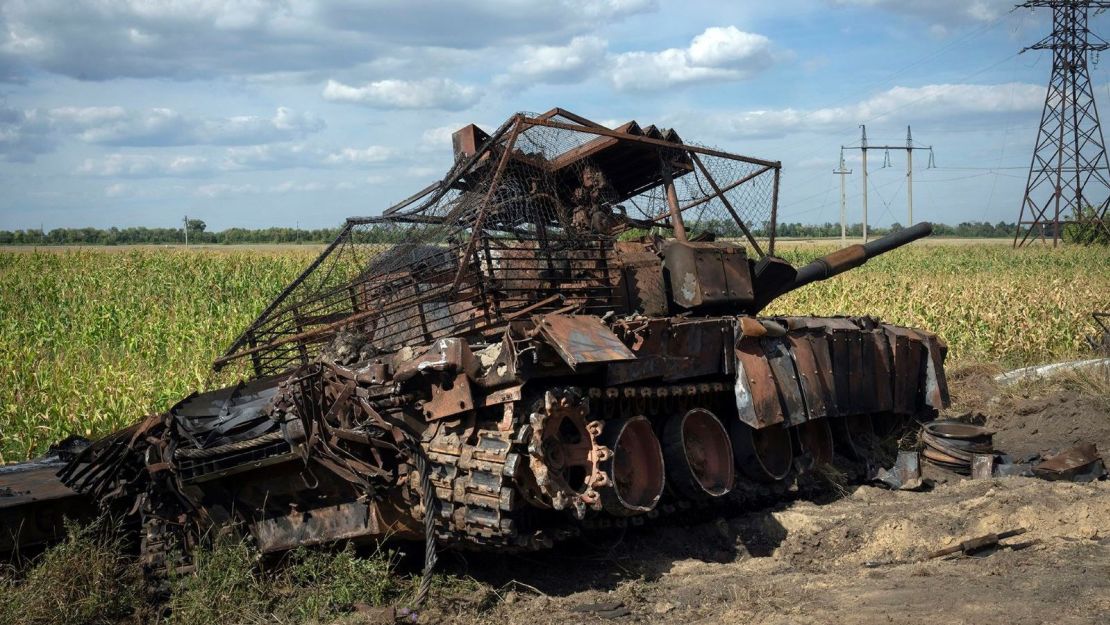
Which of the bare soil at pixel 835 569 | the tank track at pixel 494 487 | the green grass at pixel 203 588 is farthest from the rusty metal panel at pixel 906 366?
the green grass at pixel 203 588

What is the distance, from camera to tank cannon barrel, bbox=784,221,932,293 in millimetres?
12411

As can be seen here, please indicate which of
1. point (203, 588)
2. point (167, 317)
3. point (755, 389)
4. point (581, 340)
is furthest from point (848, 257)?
point (167, 317)

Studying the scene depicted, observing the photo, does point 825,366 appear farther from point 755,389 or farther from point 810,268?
point 810,268

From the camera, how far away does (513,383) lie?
7305mm

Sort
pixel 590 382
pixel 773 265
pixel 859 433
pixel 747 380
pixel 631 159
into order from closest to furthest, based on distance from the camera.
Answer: pixel 590 382 → pixel 747 380 → pixel 631 159 → pixel 773 265 → pixel 859 433

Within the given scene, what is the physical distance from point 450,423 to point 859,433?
21.3 feet

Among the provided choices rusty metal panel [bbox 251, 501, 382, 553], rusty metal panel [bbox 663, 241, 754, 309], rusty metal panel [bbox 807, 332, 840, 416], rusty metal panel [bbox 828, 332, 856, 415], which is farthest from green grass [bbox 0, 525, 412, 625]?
rusty metal panel [bbox 828, 332, 856, 415]

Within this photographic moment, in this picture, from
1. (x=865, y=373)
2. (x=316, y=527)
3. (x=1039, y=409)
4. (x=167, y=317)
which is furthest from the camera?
(x=167, y=317)

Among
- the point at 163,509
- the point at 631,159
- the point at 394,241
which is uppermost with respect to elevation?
the point at 631,159

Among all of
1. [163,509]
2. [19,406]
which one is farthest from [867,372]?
[19,406]

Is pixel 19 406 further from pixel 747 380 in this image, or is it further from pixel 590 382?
pixel 747 380

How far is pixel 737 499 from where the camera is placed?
32.1 feet

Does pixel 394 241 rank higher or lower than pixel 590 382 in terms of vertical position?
higher

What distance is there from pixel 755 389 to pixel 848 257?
13.4ft
